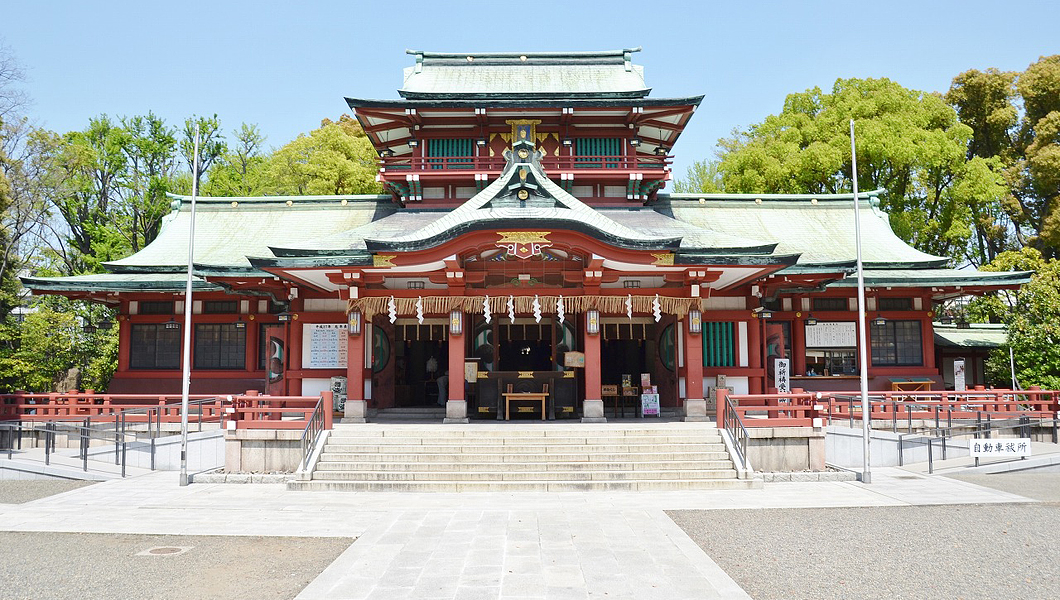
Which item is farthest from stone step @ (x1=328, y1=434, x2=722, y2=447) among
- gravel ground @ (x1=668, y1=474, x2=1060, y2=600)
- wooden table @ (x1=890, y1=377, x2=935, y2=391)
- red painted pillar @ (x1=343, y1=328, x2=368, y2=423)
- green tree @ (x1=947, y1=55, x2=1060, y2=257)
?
green tree @ (x1=947, y1=55, x2=1060, y2=257)

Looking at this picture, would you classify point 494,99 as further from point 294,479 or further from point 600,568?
point 600,568

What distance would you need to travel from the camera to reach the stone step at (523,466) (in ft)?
48.4

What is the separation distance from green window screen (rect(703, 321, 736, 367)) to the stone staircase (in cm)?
444

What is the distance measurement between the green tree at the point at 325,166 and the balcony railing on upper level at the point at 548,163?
51.5ft

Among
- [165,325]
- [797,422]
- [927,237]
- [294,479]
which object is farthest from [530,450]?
[927,237]

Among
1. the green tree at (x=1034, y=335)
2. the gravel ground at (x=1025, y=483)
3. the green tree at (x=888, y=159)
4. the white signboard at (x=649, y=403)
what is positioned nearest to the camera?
the gravel ground at (x=1025, y=483)

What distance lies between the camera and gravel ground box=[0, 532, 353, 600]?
25.7 ft

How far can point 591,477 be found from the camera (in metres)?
14.4

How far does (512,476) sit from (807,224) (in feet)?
53.9

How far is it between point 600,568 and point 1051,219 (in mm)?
35981

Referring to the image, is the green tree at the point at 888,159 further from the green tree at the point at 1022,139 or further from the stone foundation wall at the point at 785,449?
the stone foundation wall at the point at 785,449

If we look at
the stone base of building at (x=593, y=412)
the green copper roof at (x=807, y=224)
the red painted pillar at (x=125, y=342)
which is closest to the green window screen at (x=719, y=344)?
the green copper roof at (x=807, y=224)

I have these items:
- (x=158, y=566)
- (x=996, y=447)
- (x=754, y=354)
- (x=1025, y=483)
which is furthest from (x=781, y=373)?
(x=158, y=566)

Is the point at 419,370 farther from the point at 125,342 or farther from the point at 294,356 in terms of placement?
the point at 125,342
